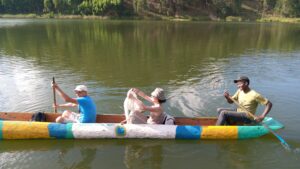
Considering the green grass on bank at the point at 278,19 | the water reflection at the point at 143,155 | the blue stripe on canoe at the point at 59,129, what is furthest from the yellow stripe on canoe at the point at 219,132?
the green grass on bank at the point at 278,19

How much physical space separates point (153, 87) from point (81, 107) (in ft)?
20.6

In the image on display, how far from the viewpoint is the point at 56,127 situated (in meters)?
9.46

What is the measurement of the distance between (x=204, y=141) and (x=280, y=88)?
24.4ft

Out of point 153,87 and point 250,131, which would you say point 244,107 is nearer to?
point 250,131

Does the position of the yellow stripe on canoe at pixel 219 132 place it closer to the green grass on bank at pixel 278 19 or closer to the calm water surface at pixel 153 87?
the calm water surface at pixel 153 87

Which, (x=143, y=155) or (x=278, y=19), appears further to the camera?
(x=278, y=19)

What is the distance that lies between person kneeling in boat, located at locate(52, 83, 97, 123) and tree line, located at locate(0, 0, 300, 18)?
75341 mm

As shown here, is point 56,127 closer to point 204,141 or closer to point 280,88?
point 204,141

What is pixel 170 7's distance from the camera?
89.4 m


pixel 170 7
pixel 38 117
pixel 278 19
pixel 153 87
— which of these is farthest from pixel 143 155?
pixel 170 7

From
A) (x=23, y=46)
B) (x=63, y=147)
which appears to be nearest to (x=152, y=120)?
(x=63, y=147)

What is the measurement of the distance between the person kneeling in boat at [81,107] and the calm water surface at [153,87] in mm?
653

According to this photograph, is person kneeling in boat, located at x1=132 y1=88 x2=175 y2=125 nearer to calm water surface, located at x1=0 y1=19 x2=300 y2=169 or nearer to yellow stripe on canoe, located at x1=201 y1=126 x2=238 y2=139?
calm water surface, located at x1=0 y1=19 x2=300 y2=169

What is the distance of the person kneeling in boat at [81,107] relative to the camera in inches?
360
